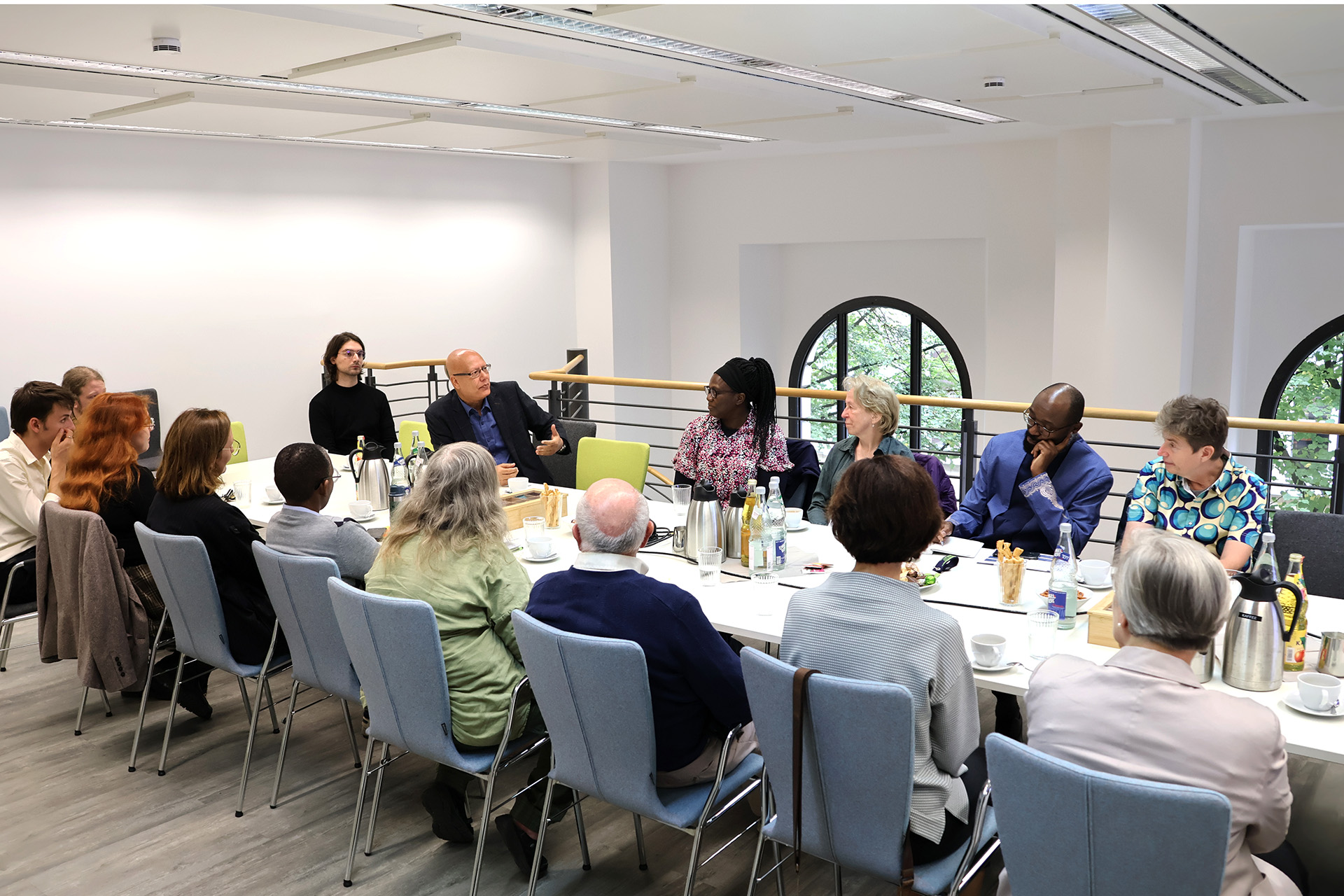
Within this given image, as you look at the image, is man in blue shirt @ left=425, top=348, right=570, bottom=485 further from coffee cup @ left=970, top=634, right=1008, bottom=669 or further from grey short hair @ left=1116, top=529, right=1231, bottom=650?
grey short hair @ left=1116, top=529, right=1231, bottom=650

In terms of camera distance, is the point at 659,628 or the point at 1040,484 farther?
the point at 1040,484

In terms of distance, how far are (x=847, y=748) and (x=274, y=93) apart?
180 inches

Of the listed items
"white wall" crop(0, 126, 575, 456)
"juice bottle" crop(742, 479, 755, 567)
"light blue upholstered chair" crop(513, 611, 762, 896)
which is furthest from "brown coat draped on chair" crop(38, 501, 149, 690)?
"white wall" crop(0, 126, 575, 456)

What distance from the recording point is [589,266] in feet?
34.0

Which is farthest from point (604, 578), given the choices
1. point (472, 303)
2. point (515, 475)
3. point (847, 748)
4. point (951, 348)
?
point (951, 348)

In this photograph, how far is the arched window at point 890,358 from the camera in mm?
10219

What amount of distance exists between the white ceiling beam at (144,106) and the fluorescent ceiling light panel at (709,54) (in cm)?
226

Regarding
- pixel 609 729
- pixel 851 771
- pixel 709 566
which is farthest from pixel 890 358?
pixel 851 771

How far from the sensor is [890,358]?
1055 centimetres

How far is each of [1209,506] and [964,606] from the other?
0.87m

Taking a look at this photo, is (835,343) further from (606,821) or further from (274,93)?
(606,821)

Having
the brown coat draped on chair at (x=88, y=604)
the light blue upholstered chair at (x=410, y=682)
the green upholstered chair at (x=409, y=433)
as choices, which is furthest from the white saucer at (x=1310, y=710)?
the green upholstered chair at (x=409, y=433)

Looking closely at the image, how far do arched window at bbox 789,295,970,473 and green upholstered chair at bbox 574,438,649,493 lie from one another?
5.38 metres

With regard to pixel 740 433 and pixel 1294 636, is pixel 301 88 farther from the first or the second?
pixel 1294 636
